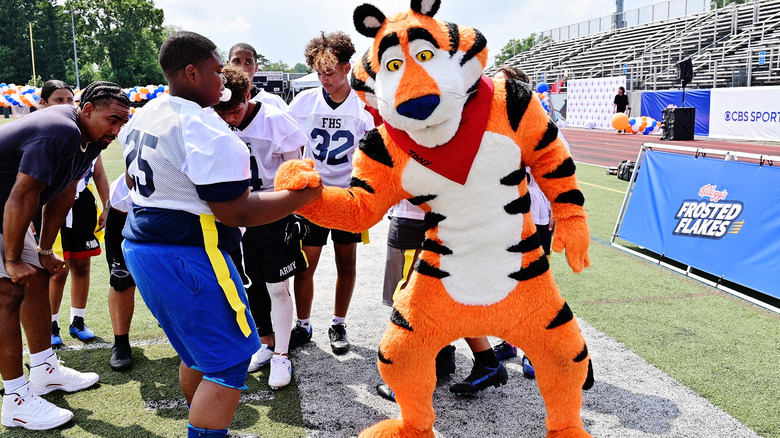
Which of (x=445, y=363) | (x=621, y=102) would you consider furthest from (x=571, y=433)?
(x=621, y=102)

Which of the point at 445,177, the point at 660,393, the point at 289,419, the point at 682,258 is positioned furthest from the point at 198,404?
the point at 682,258

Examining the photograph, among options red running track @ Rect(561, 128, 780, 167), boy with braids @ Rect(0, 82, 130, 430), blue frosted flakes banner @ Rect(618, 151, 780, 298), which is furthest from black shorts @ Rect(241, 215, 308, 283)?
red running track @ Rect(561, 128, 780, 167)

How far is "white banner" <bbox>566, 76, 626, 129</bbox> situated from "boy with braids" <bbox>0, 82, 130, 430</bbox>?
26.0m

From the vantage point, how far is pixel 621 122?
24375 mm

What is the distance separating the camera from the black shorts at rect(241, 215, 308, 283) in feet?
12.2

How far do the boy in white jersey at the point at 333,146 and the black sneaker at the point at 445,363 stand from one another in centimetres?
76

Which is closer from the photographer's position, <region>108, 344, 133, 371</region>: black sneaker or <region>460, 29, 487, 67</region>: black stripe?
<region>460, 29, 487, 67</region>: black stripe

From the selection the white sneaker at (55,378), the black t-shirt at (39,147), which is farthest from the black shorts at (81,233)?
the black t-shirt at (39,147)

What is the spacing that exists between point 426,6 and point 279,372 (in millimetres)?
2268

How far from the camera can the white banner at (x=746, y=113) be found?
58.1ft

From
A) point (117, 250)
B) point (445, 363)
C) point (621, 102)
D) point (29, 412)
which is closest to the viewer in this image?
point (29, 412)

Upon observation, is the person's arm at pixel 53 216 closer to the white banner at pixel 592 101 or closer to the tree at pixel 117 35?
the white banner at pixel 592 101

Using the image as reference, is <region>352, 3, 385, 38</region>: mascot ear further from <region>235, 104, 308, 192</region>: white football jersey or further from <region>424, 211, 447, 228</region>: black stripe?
<region>235, 104, 308, 192</region>: white football jersey

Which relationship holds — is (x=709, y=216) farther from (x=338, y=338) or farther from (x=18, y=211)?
(x=18, y=211)
